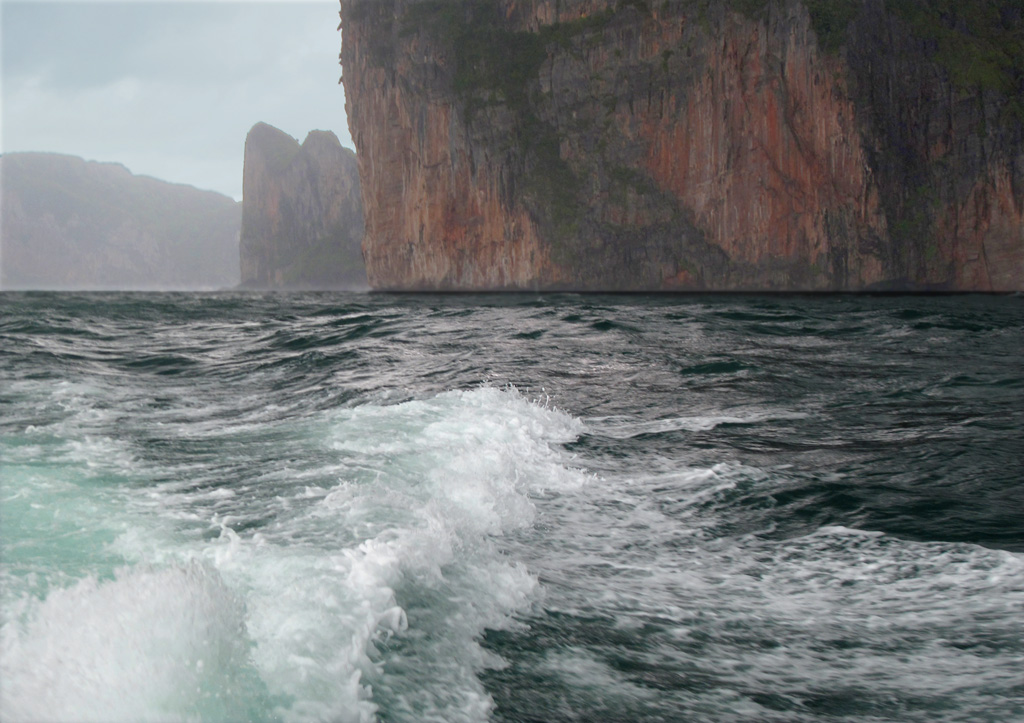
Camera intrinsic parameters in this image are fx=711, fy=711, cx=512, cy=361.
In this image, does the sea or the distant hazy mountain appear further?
the distant hazy mountain

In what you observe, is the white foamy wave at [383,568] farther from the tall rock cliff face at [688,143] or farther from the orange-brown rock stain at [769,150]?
the tall rock cliff face at [688,143]

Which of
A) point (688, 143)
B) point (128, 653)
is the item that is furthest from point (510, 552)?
point (688, 143)

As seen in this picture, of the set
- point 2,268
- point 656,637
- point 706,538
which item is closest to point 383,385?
A: point 706,538

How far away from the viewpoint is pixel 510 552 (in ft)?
13.1

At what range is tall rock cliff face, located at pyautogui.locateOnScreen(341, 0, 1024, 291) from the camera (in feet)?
119

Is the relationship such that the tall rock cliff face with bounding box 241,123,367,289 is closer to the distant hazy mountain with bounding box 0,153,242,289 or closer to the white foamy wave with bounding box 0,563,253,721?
the distant hazy mountain with bounding box 0,153,242,289

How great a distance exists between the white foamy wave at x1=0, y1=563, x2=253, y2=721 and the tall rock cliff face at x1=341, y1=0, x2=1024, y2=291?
4066 centimetres

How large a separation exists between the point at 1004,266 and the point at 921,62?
11.3 m

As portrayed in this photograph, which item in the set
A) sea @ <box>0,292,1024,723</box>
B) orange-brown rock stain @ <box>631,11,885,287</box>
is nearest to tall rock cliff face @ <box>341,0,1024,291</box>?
orange-brown rock stain @ <box>631,11,885,287</box>

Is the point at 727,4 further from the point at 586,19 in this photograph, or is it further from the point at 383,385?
the point at 383,385

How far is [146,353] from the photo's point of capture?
12.9 m

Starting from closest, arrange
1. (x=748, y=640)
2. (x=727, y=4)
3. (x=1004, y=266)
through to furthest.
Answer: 1. (x=748, y=640)
2. (x=1004, y=266)
3. (x=727, y=4)

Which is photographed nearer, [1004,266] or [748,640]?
[748,640]

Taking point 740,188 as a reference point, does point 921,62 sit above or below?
above
